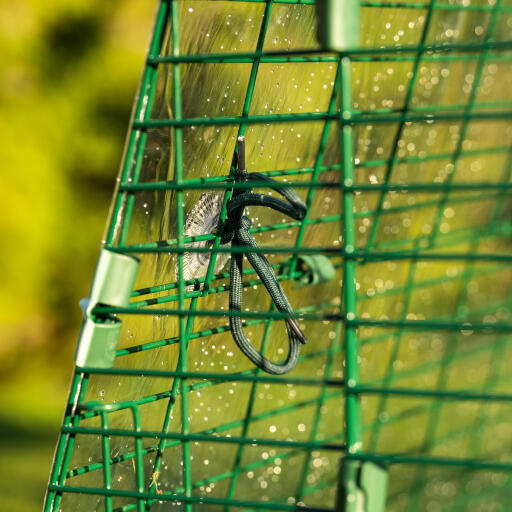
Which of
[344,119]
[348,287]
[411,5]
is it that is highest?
[411,5]

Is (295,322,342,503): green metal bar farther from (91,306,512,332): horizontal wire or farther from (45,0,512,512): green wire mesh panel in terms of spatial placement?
(91,306,512,332): horizontal wire

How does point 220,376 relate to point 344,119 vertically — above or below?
below

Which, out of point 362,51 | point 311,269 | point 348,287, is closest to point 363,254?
point 348,287

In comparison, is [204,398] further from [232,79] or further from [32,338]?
[32,338]

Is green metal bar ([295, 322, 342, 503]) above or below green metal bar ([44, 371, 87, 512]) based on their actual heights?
above

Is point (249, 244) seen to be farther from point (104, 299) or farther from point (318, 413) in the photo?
point (318, 413)

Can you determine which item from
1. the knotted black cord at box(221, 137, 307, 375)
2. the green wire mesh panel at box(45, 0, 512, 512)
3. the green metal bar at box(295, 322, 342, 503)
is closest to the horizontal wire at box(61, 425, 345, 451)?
the green wire mesh panel at box(45, 0, 512, 512)

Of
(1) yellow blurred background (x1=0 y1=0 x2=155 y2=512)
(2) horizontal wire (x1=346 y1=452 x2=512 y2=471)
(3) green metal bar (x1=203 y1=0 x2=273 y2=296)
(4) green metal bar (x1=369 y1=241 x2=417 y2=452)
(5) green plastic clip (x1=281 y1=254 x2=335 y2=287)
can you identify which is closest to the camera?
(2) horizontal wire (x1=346 y1=452 x2=512 y2=471)

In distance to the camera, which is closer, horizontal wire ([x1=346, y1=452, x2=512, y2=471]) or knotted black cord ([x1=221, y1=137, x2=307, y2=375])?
horizontal wire ([x1=346, y1=452, x2=512, y2=471])
